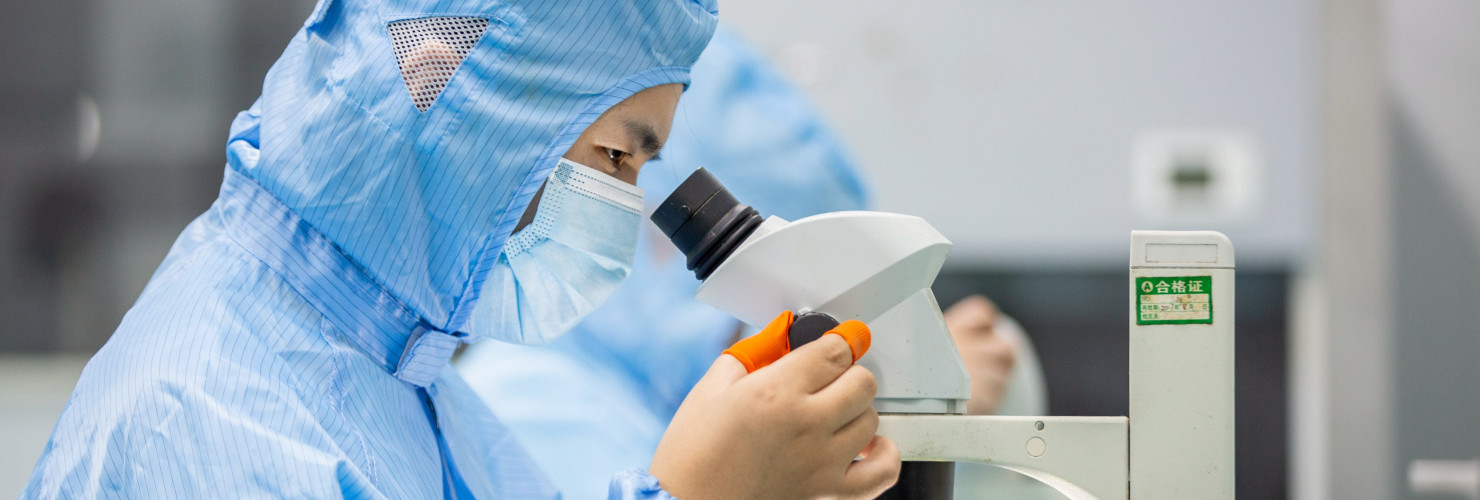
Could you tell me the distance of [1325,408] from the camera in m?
1.58

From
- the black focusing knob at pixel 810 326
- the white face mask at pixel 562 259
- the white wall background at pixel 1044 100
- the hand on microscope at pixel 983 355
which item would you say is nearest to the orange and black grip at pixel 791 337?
the black focusing knob at pixel 810 326

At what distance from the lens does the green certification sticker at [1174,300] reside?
0.60 m

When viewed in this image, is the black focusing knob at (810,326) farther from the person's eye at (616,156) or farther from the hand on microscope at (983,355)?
the hand on microscope at (983,355)

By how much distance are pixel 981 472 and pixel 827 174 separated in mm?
582

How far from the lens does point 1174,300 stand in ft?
1.97

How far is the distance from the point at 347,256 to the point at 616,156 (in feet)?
0.63

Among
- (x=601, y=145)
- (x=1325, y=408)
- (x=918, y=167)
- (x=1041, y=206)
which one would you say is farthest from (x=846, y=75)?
(x=601, y=145)

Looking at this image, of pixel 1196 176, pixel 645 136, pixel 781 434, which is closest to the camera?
pixel 781 434

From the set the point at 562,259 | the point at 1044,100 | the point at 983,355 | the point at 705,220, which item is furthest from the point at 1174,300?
the point at 1044,100

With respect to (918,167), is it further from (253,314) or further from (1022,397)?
(253,314)

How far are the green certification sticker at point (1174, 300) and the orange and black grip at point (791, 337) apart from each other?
0.17 m

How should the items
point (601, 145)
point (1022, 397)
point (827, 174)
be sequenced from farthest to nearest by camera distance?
point (1022, 397)
point (827, 174)
point (601, 145)

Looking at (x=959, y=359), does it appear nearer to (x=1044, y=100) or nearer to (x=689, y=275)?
(x=689, y=275)

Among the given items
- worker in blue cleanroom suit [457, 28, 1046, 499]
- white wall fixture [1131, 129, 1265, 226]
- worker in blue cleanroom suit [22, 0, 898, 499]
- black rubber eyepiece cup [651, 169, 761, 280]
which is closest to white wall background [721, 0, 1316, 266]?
white wall fixture [1131, 129, 1265, 226]
